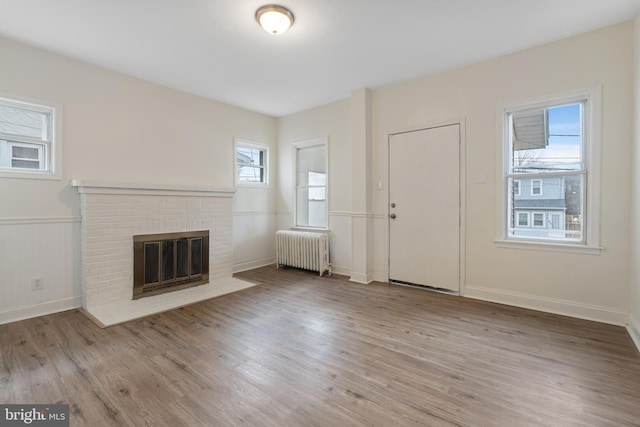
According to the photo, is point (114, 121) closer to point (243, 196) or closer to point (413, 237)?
point (243, 196)

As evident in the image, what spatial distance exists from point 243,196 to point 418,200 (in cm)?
284

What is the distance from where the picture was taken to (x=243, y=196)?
16.4ft

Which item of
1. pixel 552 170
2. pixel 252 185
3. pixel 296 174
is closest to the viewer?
pixel 552 170

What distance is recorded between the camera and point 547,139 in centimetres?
308

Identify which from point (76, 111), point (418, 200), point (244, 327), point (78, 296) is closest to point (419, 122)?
point (418, 200)

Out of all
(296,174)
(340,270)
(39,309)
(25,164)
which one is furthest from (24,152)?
(340,270)

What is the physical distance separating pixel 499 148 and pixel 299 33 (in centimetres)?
244

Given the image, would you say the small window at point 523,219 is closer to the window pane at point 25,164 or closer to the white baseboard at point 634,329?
the white baseboard at point 634,329

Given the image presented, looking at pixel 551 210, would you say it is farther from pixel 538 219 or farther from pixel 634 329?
pixel 634 329

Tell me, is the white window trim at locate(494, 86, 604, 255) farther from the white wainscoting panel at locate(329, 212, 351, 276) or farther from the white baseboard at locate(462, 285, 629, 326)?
the white wainscoting panel at locate(329, 212, 351, 276)

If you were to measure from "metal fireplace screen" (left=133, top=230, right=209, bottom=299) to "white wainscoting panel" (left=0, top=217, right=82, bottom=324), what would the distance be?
588 mm

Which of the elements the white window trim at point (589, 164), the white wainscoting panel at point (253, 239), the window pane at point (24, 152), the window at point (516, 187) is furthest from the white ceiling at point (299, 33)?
the white wainscoting panel at point (253, 239)

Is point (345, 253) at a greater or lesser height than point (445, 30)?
lesser

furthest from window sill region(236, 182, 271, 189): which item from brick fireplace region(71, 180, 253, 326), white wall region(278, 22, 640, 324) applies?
white wall region(278, 22, 640, 324)
